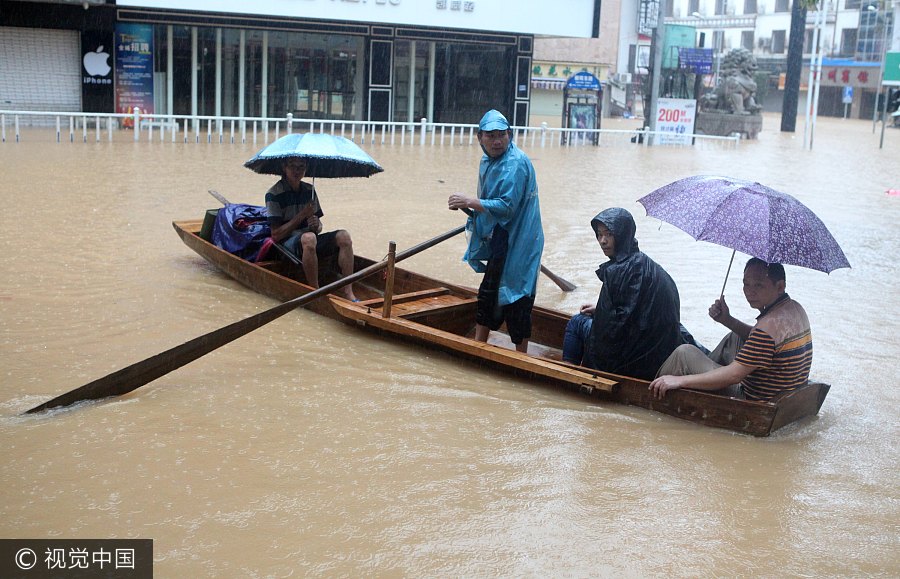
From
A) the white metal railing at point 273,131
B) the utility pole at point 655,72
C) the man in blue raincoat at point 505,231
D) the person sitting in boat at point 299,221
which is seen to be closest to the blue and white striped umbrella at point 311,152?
the person sitting in boat at point 299,221

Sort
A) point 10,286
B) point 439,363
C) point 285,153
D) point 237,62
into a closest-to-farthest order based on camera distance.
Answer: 1. point 439,363
2. point 285,153
3. point 10,286
4. point 237,62

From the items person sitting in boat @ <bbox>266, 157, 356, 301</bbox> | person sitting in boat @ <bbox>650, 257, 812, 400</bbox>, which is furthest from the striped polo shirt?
person sitting in boat @ <bbox>266, 157, 356, 301</bbox>

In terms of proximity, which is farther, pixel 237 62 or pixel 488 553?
pixel 237 62

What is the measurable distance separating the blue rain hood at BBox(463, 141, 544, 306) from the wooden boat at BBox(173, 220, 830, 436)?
443mm

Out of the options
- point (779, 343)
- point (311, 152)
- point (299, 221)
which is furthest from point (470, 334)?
point (779, 343)

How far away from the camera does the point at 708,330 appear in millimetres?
7402

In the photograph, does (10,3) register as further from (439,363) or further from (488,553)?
(488,553)

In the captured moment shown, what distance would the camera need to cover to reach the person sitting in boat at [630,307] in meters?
5.18

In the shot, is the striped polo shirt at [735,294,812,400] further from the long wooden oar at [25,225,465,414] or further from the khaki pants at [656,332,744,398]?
the long wooden oar at [25,225,465,414]

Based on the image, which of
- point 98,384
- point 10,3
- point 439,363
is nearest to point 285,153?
point 439,363

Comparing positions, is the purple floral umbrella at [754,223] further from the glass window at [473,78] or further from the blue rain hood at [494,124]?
the glass window at [473,78]

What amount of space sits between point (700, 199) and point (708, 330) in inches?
102

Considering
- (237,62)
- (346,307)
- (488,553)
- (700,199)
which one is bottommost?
(488,553)

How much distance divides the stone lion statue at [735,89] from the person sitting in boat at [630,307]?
91.2 ft
